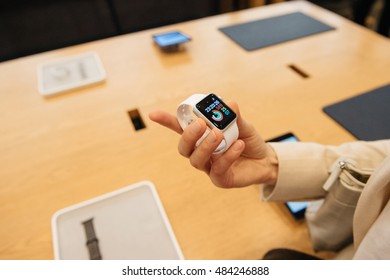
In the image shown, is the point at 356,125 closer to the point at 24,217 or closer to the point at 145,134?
the point at 145,134

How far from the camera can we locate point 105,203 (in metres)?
0.64

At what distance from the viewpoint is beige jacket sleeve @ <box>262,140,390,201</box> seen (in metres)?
0.57

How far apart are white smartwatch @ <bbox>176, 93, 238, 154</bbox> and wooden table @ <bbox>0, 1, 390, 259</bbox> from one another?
218 mm

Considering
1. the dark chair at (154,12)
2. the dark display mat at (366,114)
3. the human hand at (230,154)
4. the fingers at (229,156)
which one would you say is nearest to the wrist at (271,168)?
the human hand at (230,154)

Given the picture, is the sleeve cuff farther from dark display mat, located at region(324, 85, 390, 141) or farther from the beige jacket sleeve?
dark display mat, located at region(324, 85, 390, 141)

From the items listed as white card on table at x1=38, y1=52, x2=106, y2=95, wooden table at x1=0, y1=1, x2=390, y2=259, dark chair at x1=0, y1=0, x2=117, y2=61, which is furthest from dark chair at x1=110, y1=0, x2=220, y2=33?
white card on table at x1=38, y1=52, x2=106, y2=95

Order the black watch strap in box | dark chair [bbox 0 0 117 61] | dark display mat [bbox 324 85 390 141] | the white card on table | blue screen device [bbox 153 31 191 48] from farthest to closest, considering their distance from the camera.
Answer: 1. dark chair [bbox 0 0 117 61]
2. blue screen device [bbox 153 31 191 48]
3. the white card on table
4. dark display mat [bbox 324 85 390 141]
5. the black watch strap in box

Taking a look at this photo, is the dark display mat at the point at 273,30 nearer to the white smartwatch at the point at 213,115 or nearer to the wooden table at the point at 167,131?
the wooden table at the point at 167,131

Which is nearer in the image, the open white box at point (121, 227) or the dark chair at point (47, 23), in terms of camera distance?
the open white box at point (121, 227)

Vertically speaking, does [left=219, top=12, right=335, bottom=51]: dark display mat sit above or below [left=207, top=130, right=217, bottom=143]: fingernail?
below

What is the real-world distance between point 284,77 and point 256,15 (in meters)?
0.55

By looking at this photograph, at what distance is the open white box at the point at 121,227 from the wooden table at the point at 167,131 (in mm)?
21

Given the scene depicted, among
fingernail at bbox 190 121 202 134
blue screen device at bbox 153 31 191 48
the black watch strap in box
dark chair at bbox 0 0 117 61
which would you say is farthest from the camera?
dark chair at bbox 0 0 117 61

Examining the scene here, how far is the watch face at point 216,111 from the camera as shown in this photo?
44 cm
